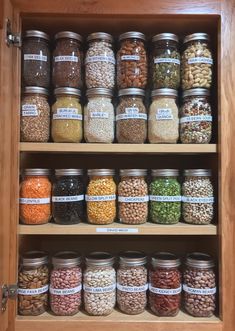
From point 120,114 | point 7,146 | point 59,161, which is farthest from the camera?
point 59,161

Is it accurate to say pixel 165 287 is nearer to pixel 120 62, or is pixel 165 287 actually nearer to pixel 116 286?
pixel 116 286

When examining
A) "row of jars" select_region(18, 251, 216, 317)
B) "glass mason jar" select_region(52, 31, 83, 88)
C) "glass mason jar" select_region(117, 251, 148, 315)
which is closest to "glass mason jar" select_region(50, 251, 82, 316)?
"row of jars" select_region(18, 251, 216, 317)

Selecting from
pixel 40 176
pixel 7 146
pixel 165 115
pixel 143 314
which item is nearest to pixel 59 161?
pixel 40 176

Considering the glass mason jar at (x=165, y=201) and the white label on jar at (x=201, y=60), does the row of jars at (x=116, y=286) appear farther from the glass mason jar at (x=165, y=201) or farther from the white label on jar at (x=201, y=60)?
the white label on jar at (x=201, y=60)

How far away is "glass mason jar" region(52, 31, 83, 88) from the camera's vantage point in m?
1.00

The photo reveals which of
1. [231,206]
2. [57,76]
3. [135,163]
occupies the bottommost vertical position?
[231,206]

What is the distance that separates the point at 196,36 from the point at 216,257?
75 centimetres

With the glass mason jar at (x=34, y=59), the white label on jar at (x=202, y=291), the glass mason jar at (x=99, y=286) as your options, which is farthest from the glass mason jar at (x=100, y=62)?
the white label on jar at (x=202, y=291)

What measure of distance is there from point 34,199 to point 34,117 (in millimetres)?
268

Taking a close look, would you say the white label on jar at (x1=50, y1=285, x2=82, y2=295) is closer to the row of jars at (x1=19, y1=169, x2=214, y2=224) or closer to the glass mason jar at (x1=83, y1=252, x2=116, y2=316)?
the glass mason jar at (x1=83, y1=252, x2=116, y2=316)

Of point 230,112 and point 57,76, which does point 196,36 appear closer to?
point 230,112

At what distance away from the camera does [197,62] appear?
3.26ft

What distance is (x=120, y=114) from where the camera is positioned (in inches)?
39.6

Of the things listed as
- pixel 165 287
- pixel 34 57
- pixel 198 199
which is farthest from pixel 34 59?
pixel 165 287
